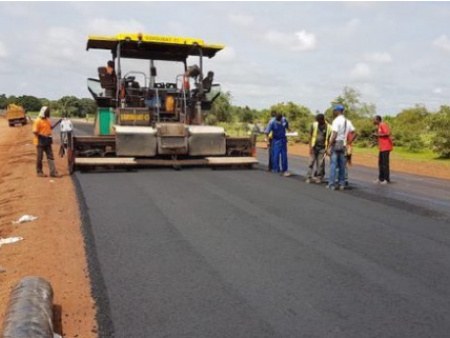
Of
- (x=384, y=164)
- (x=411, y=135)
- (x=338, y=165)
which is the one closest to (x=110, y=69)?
(x=338, y=165)

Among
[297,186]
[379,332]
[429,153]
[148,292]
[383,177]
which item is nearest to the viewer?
[379,332]

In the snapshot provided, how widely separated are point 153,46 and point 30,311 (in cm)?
1035

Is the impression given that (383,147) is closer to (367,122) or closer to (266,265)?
(266,265)

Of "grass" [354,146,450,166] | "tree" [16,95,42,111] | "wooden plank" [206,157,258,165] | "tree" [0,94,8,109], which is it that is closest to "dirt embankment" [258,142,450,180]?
"grass" [354,146,450,166]

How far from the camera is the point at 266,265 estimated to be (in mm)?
5328

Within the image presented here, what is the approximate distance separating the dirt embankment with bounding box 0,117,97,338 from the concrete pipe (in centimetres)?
18

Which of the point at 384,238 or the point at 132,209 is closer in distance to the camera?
the point at 384,238

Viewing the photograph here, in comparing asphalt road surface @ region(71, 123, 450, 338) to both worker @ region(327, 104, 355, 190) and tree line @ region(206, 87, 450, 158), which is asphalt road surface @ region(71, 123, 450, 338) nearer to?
worker @ region(327, 104, 355, 190)

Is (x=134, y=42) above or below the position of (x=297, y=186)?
above

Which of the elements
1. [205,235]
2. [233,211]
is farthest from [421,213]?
[205,235]

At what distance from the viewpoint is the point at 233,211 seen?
802 cm

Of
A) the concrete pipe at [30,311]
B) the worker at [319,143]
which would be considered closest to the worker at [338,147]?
the worker at [319,143]

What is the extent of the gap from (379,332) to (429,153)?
22.7 m

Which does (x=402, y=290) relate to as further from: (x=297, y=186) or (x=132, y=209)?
(x=297, y=186)
